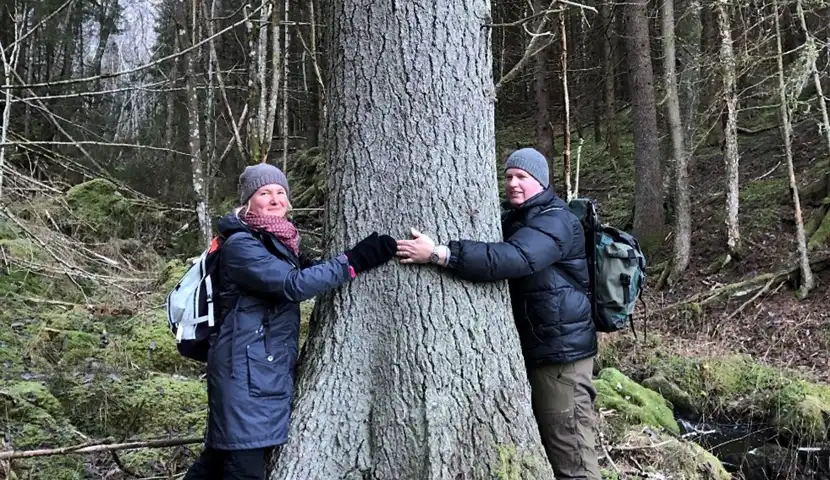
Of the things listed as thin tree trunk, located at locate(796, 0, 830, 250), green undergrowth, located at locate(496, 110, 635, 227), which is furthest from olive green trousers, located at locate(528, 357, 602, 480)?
green undergrowth, located at locate(496, 110, 635, 227)

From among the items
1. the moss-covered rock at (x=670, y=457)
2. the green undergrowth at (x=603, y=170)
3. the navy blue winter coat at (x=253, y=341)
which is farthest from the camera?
the green undergrowth at (x=603, y=170)

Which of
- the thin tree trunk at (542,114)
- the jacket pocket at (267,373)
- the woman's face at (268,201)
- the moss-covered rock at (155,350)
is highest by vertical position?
the thin tree trunk at (542,114)

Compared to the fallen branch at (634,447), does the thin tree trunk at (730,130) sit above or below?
above

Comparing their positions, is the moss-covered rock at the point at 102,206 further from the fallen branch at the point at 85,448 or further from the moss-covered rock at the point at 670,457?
the moss-covered rock at the point at 670,457

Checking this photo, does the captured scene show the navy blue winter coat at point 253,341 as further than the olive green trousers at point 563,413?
No

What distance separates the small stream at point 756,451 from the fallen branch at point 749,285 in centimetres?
335

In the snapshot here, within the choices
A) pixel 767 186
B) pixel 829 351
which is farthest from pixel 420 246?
pixel 767 186

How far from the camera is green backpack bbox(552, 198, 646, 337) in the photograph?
11.6 feet

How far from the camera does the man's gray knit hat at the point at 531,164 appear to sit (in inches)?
136

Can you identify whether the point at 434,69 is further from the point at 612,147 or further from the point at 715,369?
the point at 612,147

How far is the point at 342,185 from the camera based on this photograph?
3193 millimetres

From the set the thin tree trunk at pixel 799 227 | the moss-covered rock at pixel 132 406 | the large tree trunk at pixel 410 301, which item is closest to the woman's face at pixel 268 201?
the large tree trunk at pixel 410 301

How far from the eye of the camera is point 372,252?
9.87 ft

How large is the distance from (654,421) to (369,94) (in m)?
4.43
